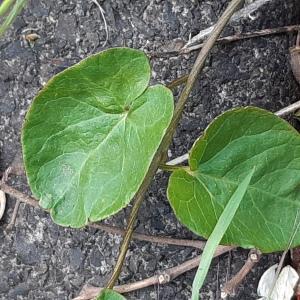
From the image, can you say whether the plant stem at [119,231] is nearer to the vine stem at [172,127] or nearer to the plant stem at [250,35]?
the vine stem at [172,127]

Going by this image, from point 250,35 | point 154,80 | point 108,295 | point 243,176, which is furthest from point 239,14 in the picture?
point 108,295

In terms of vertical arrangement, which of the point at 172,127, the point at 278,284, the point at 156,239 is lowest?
the point at 278,284

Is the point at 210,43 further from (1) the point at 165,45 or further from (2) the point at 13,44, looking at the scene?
(2) the point at 13,44

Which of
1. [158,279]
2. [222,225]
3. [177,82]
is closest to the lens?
[222,225]

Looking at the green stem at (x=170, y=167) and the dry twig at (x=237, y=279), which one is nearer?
the green stem at (x=170, y=167)

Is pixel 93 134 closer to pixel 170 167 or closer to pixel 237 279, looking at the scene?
pixel 170 167

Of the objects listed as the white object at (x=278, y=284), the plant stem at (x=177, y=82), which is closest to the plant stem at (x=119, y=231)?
the white object at (x=278, y=284)
